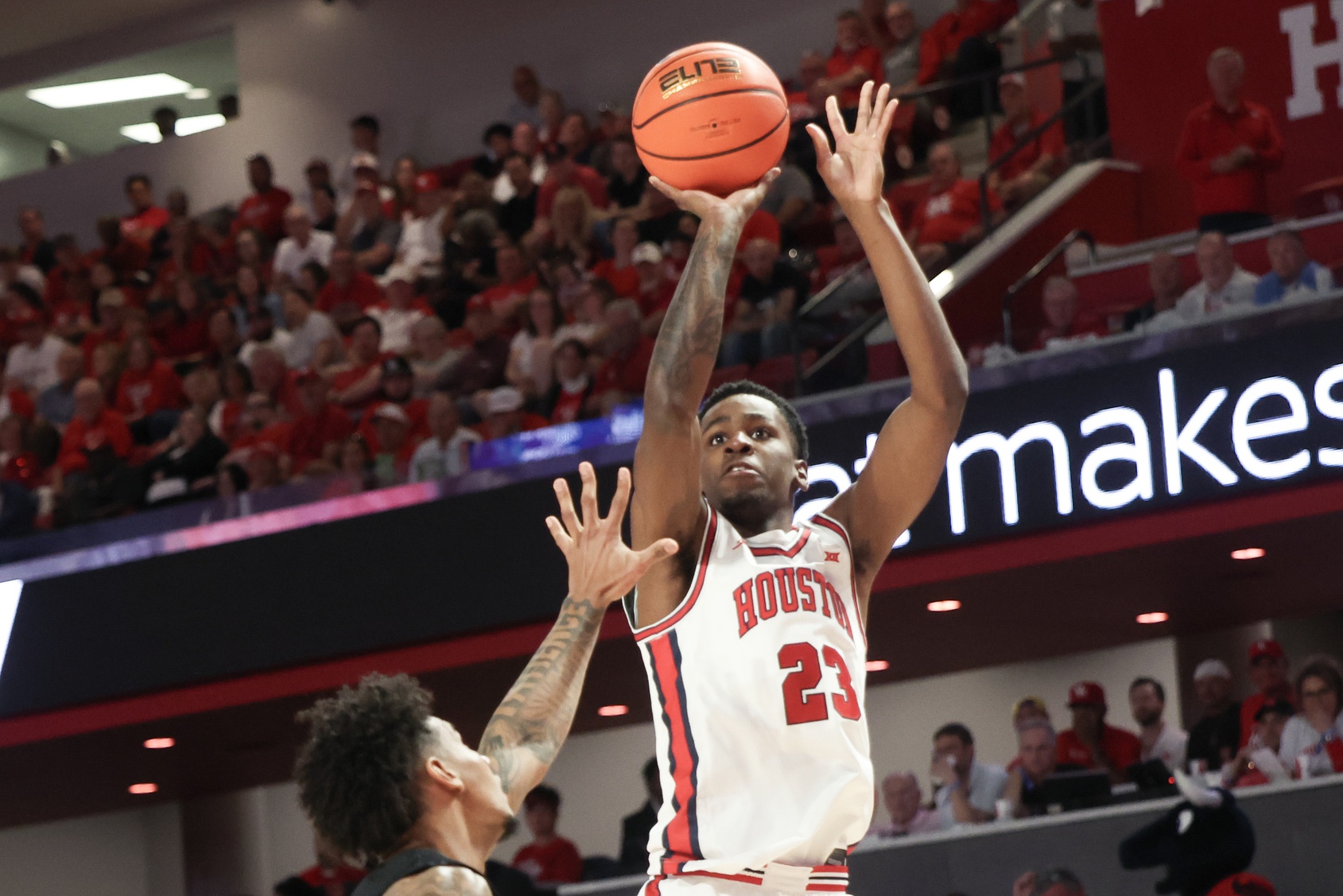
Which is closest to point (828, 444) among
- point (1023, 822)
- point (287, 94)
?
point (1023, 822)

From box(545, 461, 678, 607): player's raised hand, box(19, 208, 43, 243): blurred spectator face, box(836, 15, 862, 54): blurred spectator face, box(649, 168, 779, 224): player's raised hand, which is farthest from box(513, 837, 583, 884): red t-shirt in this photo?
box(19, 208, 43, 243): blurred spectator face

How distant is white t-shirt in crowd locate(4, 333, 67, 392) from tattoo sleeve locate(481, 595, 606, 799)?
11177 mm

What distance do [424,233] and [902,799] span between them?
641 centimetres

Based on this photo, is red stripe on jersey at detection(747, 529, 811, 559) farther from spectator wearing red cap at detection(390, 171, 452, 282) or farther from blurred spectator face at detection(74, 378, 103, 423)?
spectator wearing red cap at detection(390, 171, 452, 282)

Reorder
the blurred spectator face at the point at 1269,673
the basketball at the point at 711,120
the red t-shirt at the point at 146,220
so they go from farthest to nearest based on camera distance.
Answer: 1. the red t-shirt at the point at 146,220
2. the blurred spectator face at the point at 1269,673
3. the basketball at the point at 711,120

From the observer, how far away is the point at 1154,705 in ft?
29.0

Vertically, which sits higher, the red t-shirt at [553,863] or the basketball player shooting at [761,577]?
the basketball player shooting at [761,577]

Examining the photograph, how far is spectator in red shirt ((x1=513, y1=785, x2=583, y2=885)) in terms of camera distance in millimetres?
9914

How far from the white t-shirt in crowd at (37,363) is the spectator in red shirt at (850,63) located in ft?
19.5

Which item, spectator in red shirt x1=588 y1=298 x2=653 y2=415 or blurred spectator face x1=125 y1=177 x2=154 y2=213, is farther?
blurred spectator face x1=125 y1=177 x2=154 y2=213

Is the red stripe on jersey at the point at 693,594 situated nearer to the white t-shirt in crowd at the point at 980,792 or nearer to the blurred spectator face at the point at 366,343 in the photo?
the white t-shirt in crowd at the point at 980,792

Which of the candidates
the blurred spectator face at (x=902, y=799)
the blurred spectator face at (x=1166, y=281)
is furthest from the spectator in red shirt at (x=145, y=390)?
the blurred spectator face at (x=1166, y=281)

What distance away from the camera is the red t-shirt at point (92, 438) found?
1196 centimetres

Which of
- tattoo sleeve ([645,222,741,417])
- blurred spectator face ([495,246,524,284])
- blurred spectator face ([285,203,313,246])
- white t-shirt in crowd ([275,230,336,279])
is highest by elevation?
blurred spectator face ([285,203,313,246])
